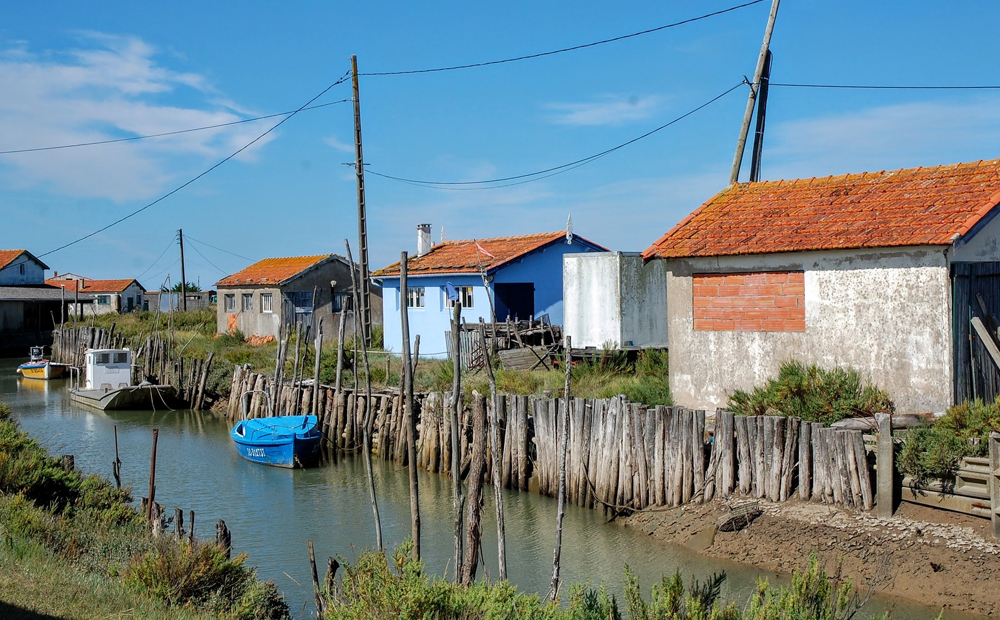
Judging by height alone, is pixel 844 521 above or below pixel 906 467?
below

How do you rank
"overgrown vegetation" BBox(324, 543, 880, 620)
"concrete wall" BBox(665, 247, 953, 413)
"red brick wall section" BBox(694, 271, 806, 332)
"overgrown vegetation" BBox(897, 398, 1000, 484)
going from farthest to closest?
"red brick wall section" BBox(694, 271, 806, 332) → "concrete wall" BBox(665, 247, 953, 413) → "overgrown vegetation" BBox(897, 398, 1000, 484) → "overgrown vegetation" BBox(324, 543, 880, 620)

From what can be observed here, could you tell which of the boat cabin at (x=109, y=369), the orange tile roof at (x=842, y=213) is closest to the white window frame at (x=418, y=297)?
the boat cabin at (x=109, y=369)

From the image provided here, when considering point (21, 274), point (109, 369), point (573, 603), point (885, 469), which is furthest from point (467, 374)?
point (21, 274)

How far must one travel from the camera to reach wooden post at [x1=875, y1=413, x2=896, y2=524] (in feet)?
36.5

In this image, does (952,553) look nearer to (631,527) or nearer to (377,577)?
(631,527)

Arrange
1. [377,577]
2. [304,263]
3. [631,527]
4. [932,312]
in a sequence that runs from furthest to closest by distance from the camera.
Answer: [304,263], [631,527], [932,312], [377,577]

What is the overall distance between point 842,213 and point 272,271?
107 ft

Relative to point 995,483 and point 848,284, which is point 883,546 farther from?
point 848,284

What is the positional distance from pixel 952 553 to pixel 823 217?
20.7 ft

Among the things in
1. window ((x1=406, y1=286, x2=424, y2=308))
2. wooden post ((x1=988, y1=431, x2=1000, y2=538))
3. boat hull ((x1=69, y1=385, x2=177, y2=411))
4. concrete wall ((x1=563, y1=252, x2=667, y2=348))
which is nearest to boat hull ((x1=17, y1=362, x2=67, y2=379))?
boat hull ((x1=69, y1=385, x2=177, y2=411))

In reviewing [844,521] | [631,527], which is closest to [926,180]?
[844,521]

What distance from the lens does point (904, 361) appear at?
13141mm

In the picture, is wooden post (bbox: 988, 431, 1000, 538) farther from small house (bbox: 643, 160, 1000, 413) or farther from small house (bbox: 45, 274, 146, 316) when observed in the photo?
small house (bbox: 45, 274, 146, 316)

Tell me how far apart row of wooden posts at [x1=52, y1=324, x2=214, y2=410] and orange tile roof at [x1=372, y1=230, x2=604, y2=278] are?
299 inches
